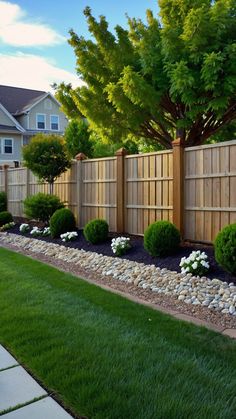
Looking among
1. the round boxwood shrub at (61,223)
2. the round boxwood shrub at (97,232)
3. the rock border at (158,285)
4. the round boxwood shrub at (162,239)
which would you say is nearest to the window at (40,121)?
the round boxwood shrub at (61,223)

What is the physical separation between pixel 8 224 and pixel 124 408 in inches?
393

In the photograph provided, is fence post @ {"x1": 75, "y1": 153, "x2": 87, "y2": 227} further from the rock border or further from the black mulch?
the rock border

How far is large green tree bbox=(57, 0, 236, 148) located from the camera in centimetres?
698

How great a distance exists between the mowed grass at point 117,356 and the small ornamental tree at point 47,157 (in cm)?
577

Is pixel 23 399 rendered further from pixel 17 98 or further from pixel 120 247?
pixel 17 98

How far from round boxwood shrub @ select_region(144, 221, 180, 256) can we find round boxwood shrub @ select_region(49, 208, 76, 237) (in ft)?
10.7

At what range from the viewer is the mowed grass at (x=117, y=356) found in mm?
2332

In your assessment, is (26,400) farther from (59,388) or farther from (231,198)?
(231,198)

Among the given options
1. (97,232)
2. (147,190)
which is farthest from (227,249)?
(97,232)

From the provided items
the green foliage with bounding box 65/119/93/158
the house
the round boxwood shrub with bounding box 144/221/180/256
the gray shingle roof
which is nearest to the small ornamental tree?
the round boxwood shrub with bounding box 144/221/180/256

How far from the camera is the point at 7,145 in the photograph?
89.1ft

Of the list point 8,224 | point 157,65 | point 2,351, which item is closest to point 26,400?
point 2,351

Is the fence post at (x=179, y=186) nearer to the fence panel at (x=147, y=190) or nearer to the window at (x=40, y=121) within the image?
the fence panel at (x=147, y=190)

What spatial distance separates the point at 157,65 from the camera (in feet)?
25.3
